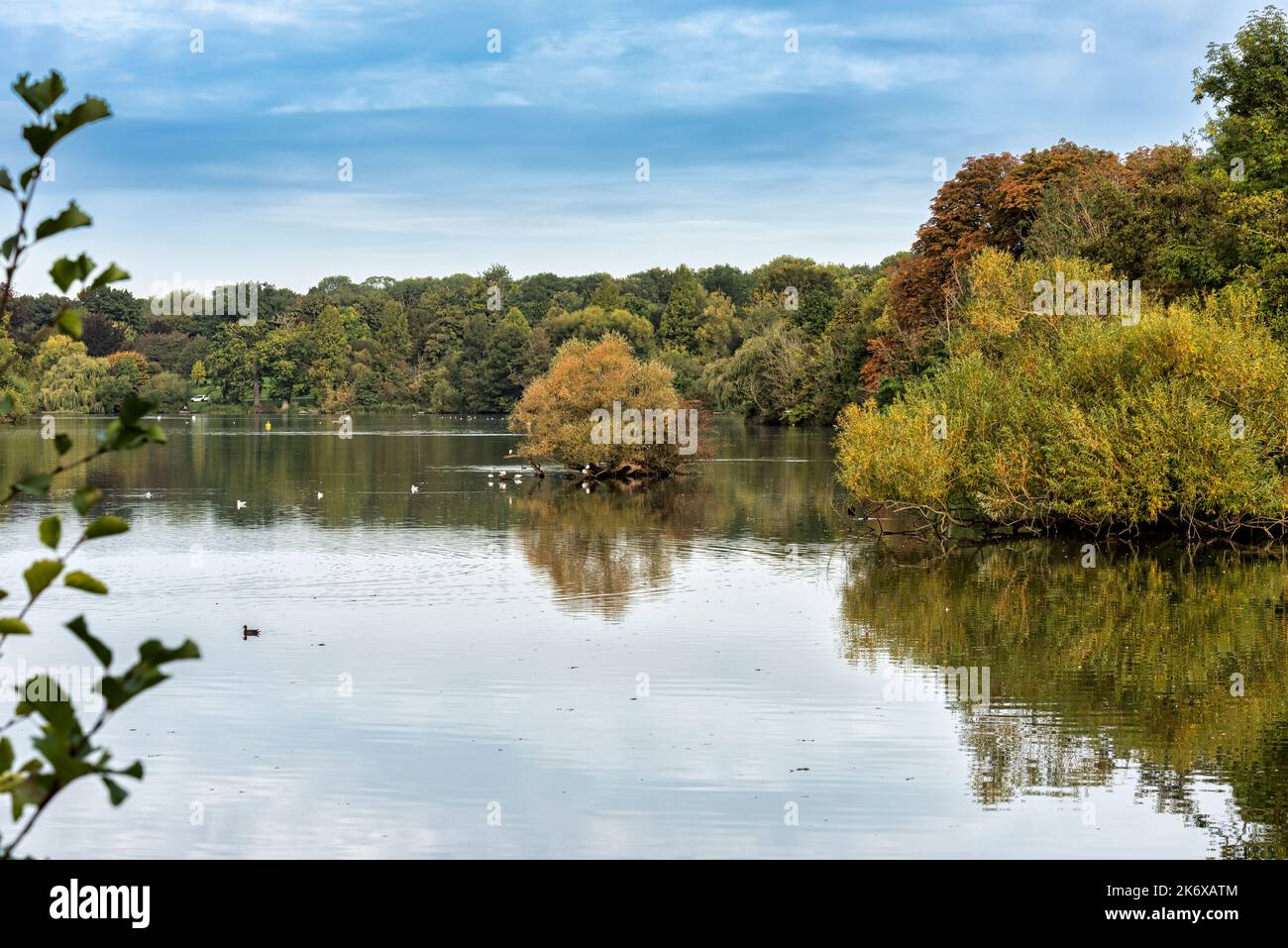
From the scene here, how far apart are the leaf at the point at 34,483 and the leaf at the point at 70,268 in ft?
→ 1.47

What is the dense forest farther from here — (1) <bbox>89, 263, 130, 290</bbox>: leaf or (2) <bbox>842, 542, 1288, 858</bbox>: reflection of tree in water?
(2) <bbox>842, 542, 1288, 858</bbox>: reflection of tree in water

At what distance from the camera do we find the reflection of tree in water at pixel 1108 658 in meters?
12.8

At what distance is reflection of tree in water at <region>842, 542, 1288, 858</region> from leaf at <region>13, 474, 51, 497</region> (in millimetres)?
9913

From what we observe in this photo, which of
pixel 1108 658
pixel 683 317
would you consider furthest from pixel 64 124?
pixel 683 317

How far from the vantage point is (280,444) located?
75.6m

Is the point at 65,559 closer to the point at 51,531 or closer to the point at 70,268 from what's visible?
the point at 51,531

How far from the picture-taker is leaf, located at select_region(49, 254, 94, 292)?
9.78 ft

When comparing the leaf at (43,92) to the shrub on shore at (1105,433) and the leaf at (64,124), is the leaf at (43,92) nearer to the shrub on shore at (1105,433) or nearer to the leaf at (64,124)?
the leaf at (64,124)

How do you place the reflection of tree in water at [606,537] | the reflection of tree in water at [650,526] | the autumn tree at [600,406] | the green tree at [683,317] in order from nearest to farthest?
the reflection of tree in water at [606,537] < the reflection of tree in water at [650,526] < the autumn tree at [600,406] < the green tree at [683,317]

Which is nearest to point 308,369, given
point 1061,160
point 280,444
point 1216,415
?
point 280,444

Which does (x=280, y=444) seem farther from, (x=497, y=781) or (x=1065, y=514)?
(x=497, y=781)

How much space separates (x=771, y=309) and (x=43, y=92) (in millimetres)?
109787
